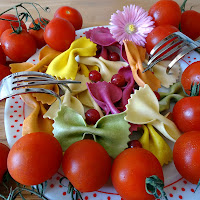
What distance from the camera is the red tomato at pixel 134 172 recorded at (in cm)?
49

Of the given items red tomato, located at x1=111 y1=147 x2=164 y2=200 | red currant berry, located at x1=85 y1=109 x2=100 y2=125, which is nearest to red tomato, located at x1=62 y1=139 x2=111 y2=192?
red tomato, located at x1=111 y1=147 x2=164 y2=200

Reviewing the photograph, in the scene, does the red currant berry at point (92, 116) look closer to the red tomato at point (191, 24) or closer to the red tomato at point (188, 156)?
the red tomato at point (188, 156)

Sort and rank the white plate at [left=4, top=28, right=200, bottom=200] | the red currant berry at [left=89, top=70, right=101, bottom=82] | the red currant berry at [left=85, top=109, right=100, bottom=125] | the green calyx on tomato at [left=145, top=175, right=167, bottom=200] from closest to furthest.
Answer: the green calyx on tomato at [left=145, top=175, right=167, bottom=200]
the white plate at [left=4, top=28, right=200, bottom=200]
the red currant berry at [left=85, top=109, right=100, bottom=125]
the red currant berry at [left=89, top=70, right=101, bottom=82]

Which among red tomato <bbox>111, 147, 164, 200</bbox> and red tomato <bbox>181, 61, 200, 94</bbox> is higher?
red tomato <bbox>181, 61, 200, 94</bbox>

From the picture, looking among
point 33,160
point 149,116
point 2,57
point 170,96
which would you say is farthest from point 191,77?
point 2,57

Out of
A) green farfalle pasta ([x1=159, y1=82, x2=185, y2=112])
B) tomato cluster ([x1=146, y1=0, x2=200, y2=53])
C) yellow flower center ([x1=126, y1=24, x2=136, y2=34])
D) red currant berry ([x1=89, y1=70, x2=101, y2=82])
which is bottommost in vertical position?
green farfalle pasta ([x1=159, y1=82, x2=185, y2=112])

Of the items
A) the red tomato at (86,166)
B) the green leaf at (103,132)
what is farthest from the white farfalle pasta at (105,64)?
the red tomato at (86,166)

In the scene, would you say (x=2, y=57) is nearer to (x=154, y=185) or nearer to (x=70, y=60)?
(x=70, y=60)

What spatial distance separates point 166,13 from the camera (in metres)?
→ 0.93

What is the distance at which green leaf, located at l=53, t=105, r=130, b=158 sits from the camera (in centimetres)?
62

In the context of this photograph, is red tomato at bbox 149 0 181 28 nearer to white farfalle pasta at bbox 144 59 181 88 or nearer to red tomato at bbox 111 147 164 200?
white farfalle pasta at bbox 144 59 181 88

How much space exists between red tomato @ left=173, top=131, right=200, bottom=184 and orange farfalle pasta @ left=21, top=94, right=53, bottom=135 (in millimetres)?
344

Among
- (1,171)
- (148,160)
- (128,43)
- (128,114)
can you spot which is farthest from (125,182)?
(128,43)

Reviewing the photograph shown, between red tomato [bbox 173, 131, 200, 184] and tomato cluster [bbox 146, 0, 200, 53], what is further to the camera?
tomato cluster [bbox 146, 0, 200, 53]
